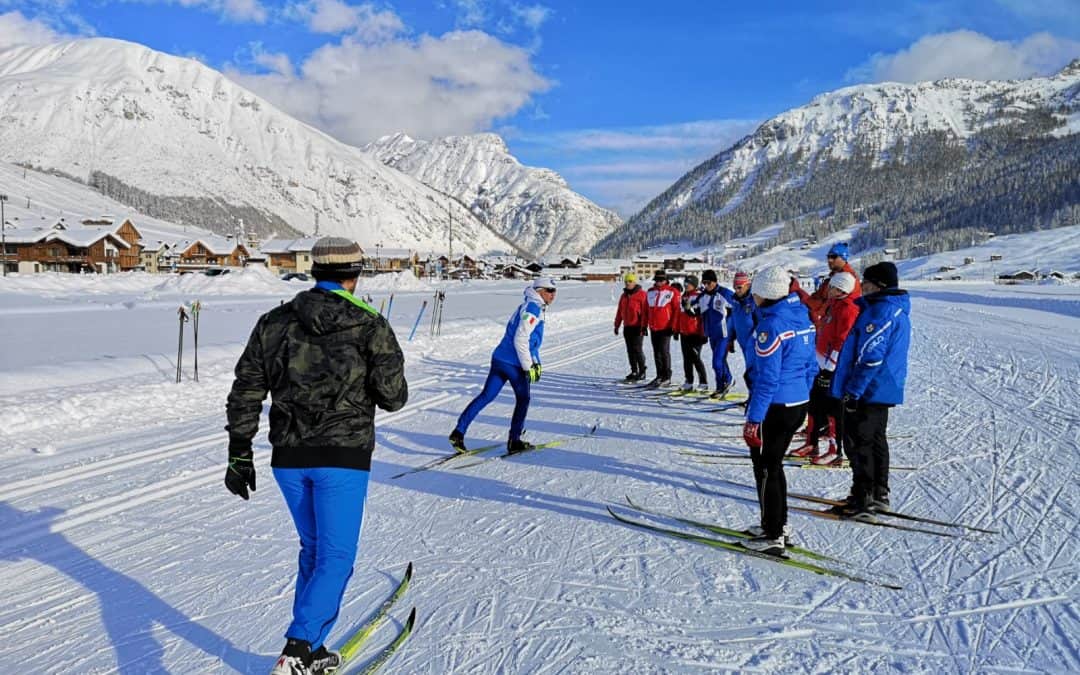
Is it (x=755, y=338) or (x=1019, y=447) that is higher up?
(x=755, y=338)

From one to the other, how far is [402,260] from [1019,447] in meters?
96.0

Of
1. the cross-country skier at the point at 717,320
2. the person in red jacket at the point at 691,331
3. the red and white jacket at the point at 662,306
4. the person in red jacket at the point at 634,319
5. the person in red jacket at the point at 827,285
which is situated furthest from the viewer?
the person in red jacket at the point at 634,319

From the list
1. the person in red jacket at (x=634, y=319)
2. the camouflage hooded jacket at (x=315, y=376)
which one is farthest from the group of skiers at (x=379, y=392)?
the person in red jacket at (x=634, y=319)

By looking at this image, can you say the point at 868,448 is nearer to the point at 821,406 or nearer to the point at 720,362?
the point at 821,406

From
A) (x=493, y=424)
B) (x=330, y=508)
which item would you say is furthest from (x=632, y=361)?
(x=330, y=508)

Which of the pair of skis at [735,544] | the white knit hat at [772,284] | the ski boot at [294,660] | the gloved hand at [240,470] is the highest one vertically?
the white knit hat at [772,284]

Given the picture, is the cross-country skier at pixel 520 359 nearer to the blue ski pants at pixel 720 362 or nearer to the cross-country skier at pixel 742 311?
the cross-country skier at pixel 742 311

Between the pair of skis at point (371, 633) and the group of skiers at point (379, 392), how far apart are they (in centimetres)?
18

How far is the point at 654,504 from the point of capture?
5531mm

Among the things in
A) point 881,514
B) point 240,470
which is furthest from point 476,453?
point 240,470

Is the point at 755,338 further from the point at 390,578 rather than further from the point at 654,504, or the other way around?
the point at 390,578

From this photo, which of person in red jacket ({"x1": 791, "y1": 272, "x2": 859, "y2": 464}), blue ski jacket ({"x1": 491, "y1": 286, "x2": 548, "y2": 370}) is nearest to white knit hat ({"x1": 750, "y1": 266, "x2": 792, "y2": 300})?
person in red jacket ({"x1": 791, "y1": 272, "x2": 859, "y2": 464})

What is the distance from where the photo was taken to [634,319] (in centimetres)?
1140

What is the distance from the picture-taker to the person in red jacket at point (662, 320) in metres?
10.9
